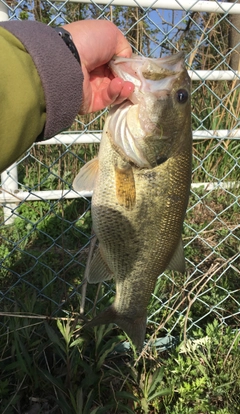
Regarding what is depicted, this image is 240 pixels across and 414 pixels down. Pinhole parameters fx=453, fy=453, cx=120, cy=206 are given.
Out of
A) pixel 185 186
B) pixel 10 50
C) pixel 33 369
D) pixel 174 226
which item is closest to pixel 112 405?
pixel 33 369

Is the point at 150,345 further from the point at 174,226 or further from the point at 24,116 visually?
the point at 24,116

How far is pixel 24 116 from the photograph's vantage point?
1.42 m

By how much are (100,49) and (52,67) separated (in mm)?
270

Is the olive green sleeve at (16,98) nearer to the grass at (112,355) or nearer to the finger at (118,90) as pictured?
the finger at (118,90)

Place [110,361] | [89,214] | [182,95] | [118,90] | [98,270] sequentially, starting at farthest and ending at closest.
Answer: [89,214] < [110,361] < [98,270] < [182,95] < [118,90]

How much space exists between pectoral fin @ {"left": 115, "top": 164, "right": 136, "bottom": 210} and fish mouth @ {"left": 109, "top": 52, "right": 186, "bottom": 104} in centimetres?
27

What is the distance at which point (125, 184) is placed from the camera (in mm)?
1772

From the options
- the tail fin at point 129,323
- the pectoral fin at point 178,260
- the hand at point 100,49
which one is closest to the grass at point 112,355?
the tail fin at point 129,323

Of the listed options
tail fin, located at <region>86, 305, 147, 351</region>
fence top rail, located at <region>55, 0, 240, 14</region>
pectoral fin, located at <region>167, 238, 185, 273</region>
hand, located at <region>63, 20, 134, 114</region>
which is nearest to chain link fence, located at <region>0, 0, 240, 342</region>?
fence top rail, located at <region>55, 0, 240, 14</region>

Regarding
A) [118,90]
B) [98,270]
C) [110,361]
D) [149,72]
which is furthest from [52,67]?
[110,361]

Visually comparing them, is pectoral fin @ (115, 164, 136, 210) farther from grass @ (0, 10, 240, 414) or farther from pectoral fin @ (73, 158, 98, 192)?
grass @ (0, 10, 240, 414)

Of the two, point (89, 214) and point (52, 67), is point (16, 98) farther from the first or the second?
point (89, 214)

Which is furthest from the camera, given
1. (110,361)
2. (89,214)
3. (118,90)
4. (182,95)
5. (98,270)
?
(89,214)

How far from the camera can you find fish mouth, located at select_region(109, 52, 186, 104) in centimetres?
166
